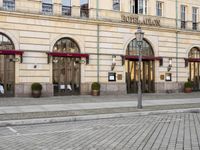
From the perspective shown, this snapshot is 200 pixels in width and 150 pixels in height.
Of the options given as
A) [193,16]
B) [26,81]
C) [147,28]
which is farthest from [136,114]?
[193,16]

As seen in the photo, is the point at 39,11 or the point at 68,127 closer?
the point at 68,127

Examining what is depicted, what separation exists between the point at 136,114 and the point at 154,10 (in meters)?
18.8

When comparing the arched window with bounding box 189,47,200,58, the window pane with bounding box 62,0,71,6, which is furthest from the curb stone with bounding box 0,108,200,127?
the arched window with bounding box 189,47,200,58

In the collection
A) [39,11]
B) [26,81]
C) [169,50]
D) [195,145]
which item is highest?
[39,11]

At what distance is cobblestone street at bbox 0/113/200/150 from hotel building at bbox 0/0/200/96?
1396 centimetres

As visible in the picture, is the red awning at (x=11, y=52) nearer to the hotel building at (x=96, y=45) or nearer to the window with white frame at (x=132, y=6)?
the hotel building at (x=96, y=45)

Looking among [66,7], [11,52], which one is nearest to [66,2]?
[66,7]

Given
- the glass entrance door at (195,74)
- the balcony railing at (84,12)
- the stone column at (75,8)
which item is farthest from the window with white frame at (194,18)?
the stone column at (75,8)

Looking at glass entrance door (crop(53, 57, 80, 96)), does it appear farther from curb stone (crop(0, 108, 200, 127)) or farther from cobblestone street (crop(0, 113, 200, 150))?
cobblestone street (crop(0, 113, 200, 150))

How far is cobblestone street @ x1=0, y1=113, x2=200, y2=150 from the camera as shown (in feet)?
29.7

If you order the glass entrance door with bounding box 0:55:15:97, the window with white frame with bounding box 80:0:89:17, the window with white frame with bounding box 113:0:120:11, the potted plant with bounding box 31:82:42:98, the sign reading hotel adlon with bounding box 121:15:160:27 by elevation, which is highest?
the window with white frame with bounding box 113:0:120:11

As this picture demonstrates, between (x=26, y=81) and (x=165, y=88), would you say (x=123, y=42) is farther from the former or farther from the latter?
(x=26, y=81)

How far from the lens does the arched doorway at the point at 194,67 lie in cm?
3681

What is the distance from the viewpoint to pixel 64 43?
28.8 metres
